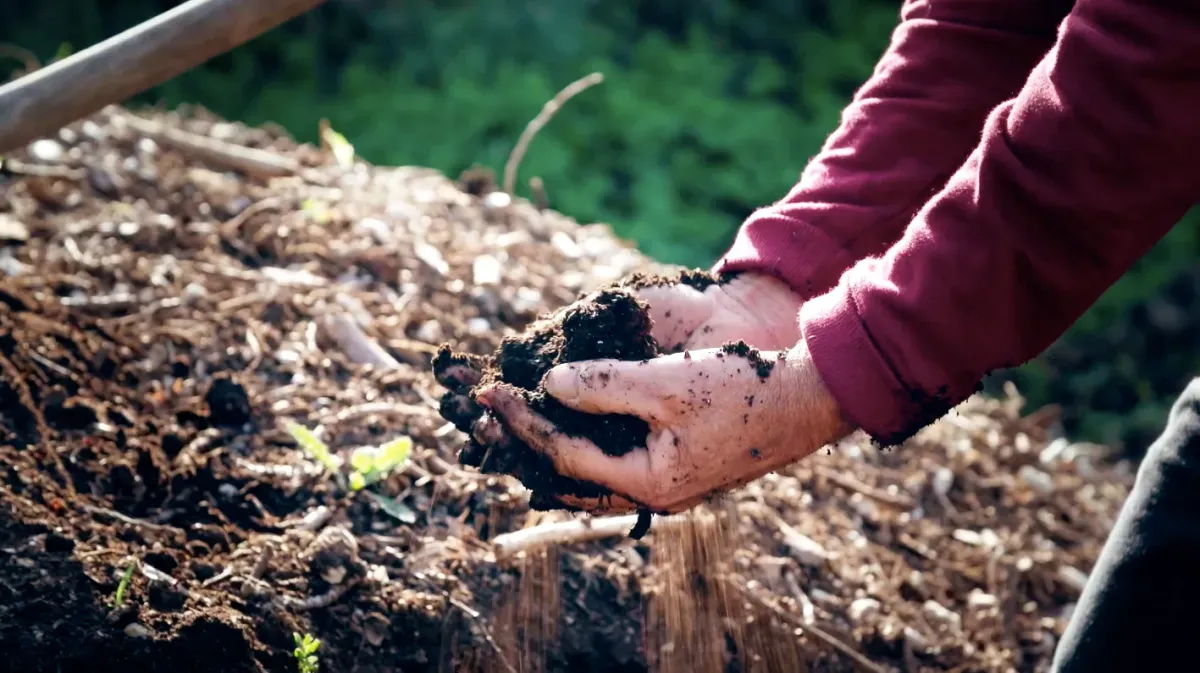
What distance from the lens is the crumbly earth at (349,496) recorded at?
1646 millimetres

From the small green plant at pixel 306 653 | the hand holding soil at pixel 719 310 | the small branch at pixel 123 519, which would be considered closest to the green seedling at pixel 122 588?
the small branch at pixel 123 519

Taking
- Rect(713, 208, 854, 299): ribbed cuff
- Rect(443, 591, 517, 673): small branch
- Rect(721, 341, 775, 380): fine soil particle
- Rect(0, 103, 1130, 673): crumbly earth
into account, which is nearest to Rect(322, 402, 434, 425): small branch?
Rect(0, 103, 1130, 673): crumbly earth

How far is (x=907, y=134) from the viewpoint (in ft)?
5.34

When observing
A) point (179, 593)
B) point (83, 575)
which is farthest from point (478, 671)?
point (83, 575)

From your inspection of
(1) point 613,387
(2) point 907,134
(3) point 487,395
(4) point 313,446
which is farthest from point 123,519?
(2) point 907,134

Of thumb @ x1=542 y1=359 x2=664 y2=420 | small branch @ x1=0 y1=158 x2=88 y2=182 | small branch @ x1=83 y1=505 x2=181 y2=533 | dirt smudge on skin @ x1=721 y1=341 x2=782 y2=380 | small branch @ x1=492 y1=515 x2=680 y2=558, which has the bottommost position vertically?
small branch @ x1=492 y1=515 x2=680 y2=558

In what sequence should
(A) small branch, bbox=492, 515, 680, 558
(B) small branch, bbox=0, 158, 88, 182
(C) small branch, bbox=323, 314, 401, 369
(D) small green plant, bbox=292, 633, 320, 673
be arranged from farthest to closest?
(B) small branch, bbox=0, 158, 88, 182
(C) small branch, bbox=323, 314, 401, 369
(A) small branch, bbox=492, 515, 680, 558
(D) small green plant, bbox=292, 633, 320, 673

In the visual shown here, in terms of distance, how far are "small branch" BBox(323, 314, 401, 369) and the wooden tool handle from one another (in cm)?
78

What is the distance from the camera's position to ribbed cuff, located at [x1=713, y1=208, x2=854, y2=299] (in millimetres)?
1624

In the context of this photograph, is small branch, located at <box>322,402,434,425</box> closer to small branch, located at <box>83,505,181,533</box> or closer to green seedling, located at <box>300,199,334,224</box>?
small branch, located at <box>83,505,181,533</box>

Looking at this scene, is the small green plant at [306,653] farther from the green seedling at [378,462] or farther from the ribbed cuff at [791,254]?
the ribbed cuff at [791,254]

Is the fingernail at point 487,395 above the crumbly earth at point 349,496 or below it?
above

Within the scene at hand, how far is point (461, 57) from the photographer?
529 centimetres

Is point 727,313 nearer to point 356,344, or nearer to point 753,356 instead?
point 753,356
